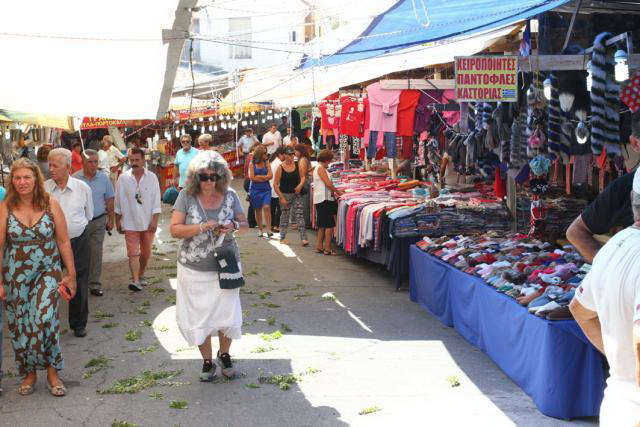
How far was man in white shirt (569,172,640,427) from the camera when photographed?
3.29 m

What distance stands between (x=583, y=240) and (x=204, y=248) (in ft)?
9.67

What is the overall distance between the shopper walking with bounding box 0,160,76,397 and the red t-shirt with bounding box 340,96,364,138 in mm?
8861

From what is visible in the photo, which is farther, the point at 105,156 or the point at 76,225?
the point at 105,156

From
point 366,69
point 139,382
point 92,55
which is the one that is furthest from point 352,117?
point 139,382

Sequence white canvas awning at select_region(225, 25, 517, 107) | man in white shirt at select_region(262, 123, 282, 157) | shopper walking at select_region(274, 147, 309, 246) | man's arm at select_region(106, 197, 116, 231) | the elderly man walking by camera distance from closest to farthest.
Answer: the elderly man walking < man's arm at select_region(106, 197, 116, 231) < white canvas awning at select_region(225, 25, 517, 107) < shopper walking at select_region(274, 147, 309, 246) < man in white shirt at select_region(262, 123, 282, 157)

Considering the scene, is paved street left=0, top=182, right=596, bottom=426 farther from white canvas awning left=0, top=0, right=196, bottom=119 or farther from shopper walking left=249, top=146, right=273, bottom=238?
shopper walking left=249, top=146, right=273, bottom=238

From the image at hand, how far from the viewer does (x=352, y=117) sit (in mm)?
15039

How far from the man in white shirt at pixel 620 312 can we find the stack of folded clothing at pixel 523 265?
2.74 metres

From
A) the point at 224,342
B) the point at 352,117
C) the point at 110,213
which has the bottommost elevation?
the point at 224,342

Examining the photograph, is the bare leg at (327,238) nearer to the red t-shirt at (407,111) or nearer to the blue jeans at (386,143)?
the blue jeans at (386,143)

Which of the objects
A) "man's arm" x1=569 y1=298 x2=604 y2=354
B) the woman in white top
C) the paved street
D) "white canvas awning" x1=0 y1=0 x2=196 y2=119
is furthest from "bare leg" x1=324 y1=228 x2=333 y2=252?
"man's arm" x1=569 y1=298 x2=604 y2=354

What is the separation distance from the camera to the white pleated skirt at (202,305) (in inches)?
263

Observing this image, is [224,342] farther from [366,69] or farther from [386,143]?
[366,69]

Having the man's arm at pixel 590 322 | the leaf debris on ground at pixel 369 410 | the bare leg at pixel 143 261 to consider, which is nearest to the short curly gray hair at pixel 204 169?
the leaf debris on ground at pixel 369 410
